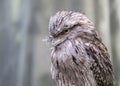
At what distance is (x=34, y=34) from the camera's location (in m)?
1.66

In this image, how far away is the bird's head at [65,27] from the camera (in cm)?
111

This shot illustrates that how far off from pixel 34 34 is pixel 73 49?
1.81 ft

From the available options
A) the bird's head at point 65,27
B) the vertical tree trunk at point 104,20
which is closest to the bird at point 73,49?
the bird's head at point 65,27

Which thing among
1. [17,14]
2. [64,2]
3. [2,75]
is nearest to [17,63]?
[2,75]

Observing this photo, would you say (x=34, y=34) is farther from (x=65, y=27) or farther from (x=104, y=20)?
(x=65, y=27)

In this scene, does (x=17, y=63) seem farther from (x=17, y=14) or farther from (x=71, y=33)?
(x=71, y=33)

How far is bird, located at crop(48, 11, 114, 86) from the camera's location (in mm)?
1124

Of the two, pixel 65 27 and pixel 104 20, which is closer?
pixel 65 27

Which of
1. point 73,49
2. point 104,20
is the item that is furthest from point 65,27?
point 104,20

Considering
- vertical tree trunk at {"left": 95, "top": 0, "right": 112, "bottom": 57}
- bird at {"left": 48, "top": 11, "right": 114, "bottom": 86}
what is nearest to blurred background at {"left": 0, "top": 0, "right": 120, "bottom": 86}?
vertical tree trunk at {"left": 95, "top": 0, "right": 112, "bottom": 57}

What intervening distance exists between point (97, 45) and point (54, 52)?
0.14m

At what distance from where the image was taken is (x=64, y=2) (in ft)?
5.47

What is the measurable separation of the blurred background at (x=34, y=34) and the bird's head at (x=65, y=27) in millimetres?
479

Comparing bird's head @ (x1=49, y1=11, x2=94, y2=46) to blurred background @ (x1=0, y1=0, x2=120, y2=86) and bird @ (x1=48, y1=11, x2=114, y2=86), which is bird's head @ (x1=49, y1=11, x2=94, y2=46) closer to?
bird @ (x1=48, y1=11, x2=114, y2=86)
